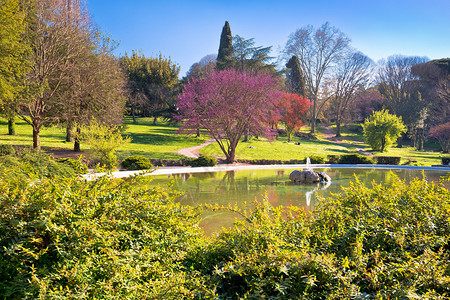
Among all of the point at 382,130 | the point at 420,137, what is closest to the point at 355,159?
the point at 382,130

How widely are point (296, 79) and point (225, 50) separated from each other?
17547 millimetres

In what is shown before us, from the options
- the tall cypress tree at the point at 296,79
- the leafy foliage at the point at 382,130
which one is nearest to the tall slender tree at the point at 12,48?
the leafy foliage at the point at 382,130

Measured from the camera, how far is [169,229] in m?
2.88

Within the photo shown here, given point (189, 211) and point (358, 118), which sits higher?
point (358, 118)

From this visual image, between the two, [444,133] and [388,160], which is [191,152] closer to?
[388,160]

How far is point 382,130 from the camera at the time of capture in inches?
1266

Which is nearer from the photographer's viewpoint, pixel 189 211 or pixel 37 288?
pixel 37 288

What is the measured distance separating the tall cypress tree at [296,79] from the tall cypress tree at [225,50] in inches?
530

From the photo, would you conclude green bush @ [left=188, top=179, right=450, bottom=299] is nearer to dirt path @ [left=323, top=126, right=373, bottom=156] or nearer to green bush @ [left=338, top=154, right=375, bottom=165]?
green bush @ [left=338, top=154, right=375, bottom=165]

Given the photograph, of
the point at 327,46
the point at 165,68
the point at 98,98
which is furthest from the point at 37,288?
the point at 327,46

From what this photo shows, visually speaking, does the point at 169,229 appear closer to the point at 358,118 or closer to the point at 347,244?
the point at 347,244

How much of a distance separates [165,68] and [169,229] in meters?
43.2

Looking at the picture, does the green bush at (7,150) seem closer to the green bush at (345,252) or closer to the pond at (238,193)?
the pond at (238,193)

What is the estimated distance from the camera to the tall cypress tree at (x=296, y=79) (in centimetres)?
4978
